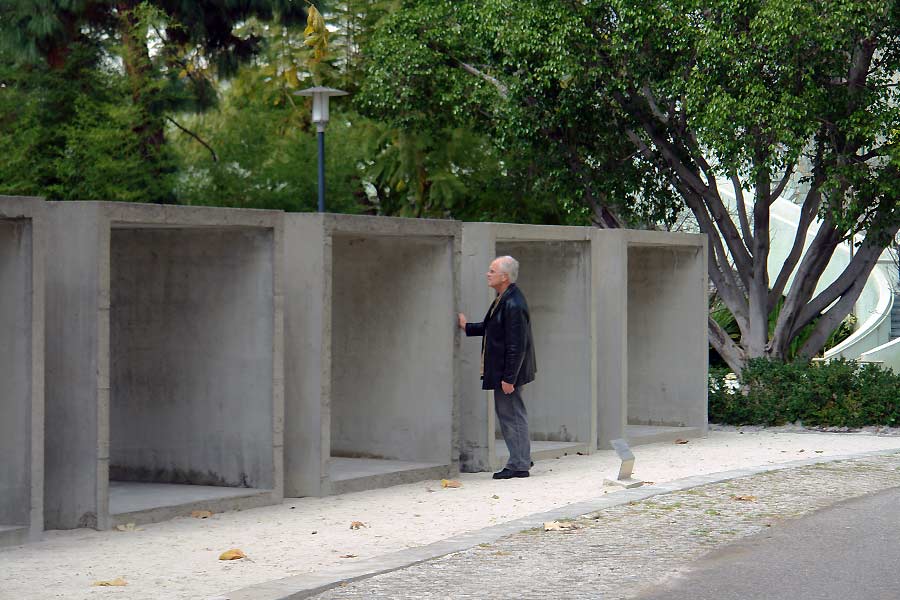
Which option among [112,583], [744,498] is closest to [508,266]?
[744,498]

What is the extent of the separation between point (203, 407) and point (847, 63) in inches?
424

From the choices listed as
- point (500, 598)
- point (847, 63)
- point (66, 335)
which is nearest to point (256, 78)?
point (847, 63)

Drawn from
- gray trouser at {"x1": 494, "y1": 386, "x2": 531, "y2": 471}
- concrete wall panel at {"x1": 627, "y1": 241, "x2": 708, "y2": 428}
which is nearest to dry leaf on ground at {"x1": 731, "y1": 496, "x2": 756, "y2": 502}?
gray trouser at {"x1": 494, "y1": 386, "x2": 531, "y2": 471}

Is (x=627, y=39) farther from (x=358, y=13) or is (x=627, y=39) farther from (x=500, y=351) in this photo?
A: (x=358, y=13)

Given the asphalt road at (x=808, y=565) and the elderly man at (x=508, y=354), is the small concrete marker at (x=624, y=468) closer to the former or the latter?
the elderly man at (x=508, y=354)

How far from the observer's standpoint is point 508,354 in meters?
11.4

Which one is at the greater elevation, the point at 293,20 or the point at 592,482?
the point at 293,20

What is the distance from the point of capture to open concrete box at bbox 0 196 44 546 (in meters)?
8.55

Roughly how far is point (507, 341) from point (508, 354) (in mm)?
101

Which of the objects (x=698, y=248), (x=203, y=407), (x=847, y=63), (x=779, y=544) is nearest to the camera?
(x=779, y=544)

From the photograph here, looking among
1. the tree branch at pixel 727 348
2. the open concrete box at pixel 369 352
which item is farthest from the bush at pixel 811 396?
the open concrete box at pixel 369 352

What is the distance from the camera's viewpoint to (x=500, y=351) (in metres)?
11.5

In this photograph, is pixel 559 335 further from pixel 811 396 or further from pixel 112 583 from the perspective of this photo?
pixel 112 583

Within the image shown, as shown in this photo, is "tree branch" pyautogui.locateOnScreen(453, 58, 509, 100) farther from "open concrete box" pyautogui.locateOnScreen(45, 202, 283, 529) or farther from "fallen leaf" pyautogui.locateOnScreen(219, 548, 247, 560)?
"fallen leaf" pyautogui.locateOnScreen(219, 548, 247, 560)
